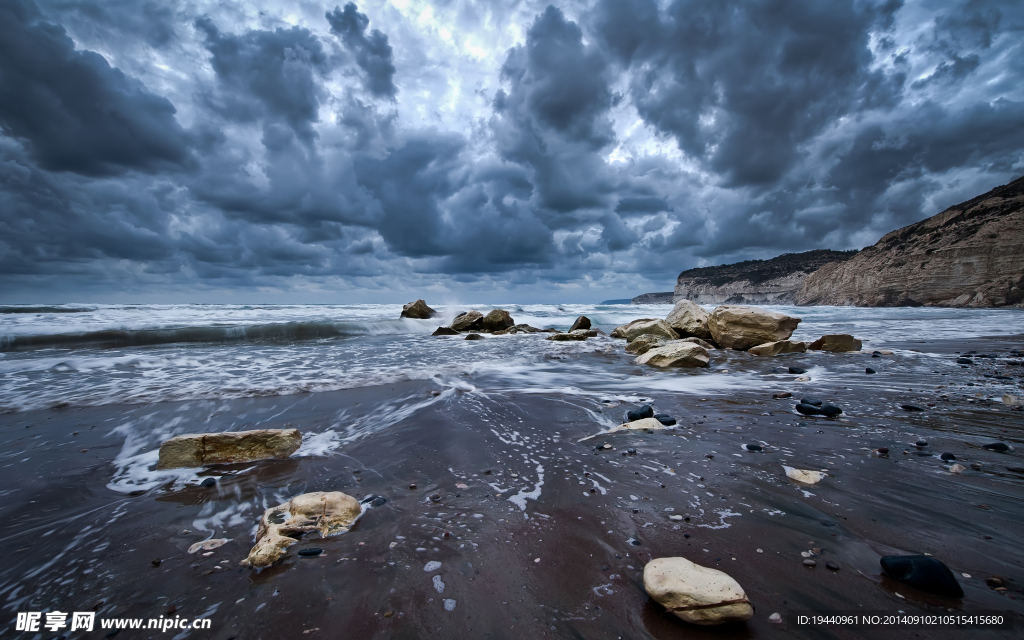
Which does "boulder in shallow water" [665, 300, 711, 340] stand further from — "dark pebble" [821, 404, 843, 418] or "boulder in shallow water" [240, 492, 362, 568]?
"boulder in shallow water" [240, 492, 362, 568]

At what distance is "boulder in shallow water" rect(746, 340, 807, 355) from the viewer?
→ 9.65m

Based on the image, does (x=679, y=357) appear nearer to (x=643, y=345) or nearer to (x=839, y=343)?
(x=643, y=345)

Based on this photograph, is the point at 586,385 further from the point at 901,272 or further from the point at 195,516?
A: the point at 901,272

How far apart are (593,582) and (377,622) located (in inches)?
38.2

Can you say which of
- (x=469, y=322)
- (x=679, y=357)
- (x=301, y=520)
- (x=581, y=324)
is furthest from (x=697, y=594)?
(x=469, y=322)

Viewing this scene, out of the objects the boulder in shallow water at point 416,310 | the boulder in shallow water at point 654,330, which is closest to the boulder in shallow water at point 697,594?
the boulder in shallow water at point 654,330

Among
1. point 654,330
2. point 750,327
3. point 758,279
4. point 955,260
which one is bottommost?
point 654,330

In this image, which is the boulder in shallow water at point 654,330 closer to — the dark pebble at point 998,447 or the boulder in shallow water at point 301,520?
the dark pebble at point 998,447

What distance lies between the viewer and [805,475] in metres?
2.80

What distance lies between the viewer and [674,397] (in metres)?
5.52

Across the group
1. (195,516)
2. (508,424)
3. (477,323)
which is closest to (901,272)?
(477,323)

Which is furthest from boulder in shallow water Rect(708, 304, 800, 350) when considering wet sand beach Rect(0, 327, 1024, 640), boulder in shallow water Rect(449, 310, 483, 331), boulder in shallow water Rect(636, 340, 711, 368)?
boulder in shallow water Rect(449, 310, 483, 331)

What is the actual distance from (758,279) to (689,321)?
80.2 metres

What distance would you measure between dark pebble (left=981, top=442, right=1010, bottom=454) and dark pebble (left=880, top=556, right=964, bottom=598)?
2.56 m
